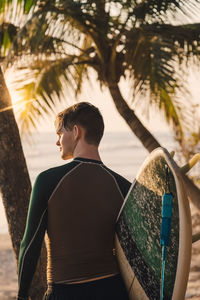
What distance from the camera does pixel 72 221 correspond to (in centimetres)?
200

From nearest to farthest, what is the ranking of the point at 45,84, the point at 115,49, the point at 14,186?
the point at 14,186 → the point at 115,49 → the point at 45,84

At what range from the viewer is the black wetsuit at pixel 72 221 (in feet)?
6.56

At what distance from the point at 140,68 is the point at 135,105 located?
0.76 metres

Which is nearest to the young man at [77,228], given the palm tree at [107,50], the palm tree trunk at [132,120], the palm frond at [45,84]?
the palm tree at [107,50]

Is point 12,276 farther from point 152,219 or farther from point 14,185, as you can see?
point 152,219

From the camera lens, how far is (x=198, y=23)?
5922mm

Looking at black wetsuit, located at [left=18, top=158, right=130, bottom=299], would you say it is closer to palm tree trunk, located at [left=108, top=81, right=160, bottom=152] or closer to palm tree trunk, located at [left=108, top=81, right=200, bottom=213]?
palm tree trunk, located at [left=108, top=81, right=200, bottom=213]

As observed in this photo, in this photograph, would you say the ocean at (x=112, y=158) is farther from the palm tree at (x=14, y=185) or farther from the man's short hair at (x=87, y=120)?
the man's short hair at (x=87, y=120)

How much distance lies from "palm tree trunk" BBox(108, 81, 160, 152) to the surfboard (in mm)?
3906

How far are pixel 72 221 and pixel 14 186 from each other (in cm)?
171

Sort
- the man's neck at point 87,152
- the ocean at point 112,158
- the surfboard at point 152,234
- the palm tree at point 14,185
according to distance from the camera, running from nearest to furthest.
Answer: the surfboard at point 152,234, the man's neck at point 87,152, the palm tree at point 14,185, the ocean at point 112,158

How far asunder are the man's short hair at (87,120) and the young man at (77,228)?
0.05m

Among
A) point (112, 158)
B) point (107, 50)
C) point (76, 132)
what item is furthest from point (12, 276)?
point (112, 158)

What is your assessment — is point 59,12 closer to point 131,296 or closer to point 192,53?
point 192,53
